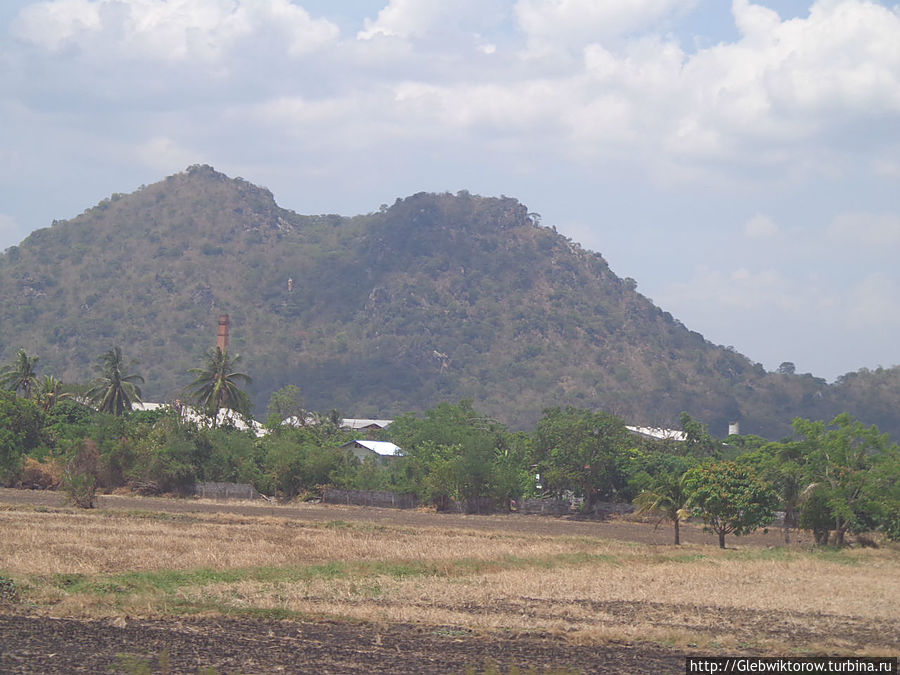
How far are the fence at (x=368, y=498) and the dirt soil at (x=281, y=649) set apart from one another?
54743mm

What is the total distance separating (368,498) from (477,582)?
4794 centimetres

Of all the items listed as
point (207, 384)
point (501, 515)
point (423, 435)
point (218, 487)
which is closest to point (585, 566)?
point (501, 515)

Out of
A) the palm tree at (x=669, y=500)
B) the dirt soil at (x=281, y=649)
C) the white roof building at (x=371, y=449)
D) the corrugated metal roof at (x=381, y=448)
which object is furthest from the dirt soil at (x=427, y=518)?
the dirt soil at (x=281, y=649)

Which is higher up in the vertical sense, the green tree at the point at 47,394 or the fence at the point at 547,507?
the green tree at the point at 47,394

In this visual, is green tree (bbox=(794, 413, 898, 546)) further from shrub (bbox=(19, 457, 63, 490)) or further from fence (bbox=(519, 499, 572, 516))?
shrub (bbox=(19, 457, 63, 490))

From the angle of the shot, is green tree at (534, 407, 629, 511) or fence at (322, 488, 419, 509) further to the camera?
fence at (322, 488, 419, 509)

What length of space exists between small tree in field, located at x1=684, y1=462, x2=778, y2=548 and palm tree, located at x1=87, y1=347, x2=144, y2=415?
6214cm

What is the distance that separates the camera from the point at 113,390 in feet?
309

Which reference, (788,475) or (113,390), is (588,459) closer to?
(788,475)

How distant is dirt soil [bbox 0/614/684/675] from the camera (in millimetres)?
17141

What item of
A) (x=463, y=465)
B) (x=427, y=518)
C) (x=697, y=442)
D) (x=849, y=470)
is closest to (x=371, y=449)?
(x=463, y=465)

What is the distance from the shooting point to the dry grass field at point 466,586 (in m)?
21.6

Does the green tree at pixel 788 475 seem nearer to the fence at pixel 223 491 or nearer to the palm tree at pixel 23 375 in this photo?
the fence at pixel 223 491

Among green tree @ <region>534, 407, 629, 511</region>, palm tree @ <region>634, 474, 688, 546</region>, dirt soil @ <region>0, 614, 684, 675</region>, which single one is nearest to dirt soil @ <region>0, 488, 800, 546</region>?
palm tree @ <region>634, 474, 688, 546</region>
